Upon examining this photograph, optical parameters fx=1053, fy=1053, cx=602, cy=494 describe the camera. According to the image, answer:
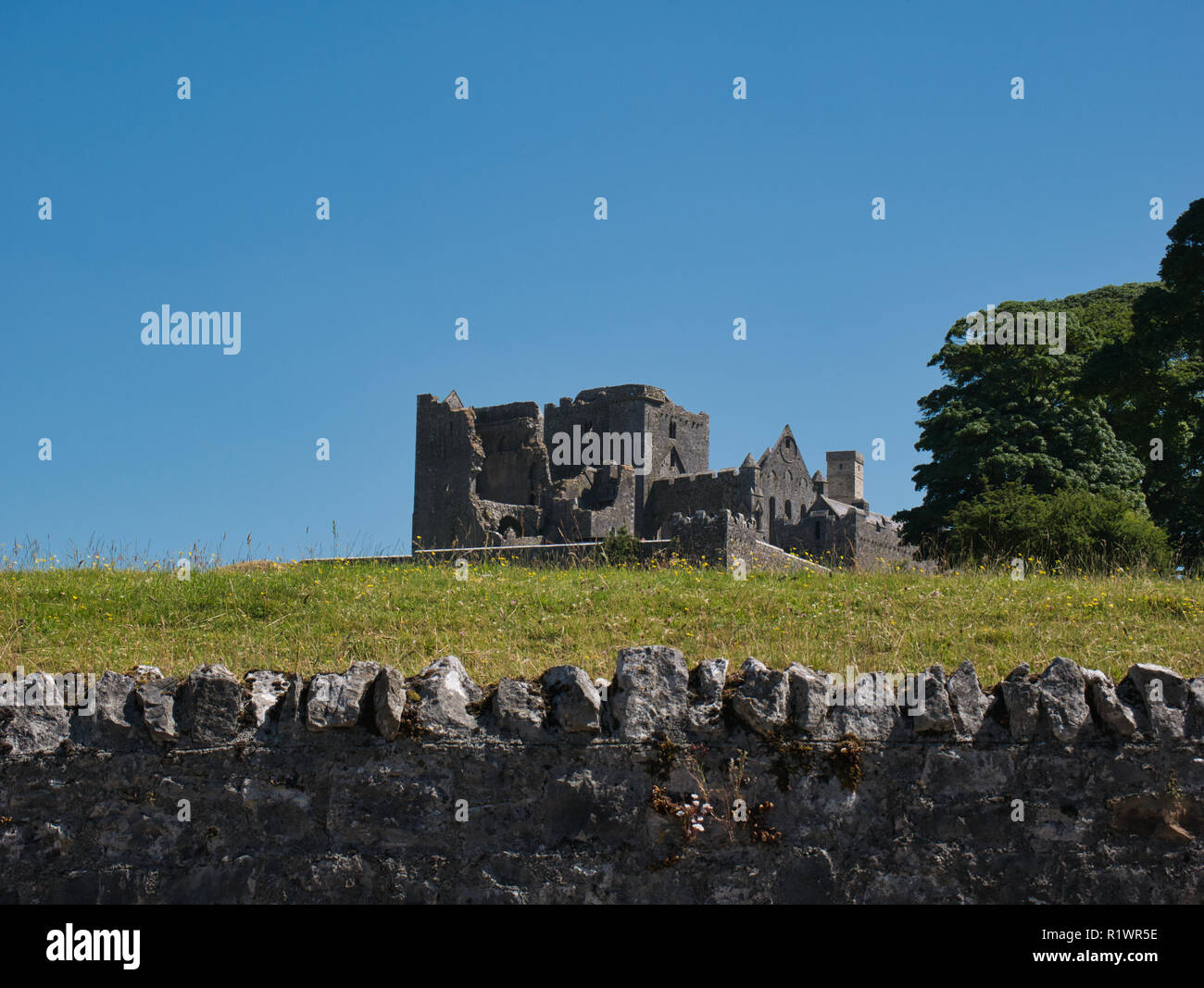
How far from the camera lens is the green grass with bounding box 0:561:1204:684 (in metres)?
9.45

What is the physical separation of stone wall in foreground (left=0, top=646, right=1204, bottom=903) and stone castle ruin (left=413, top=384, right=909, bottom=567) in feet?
123

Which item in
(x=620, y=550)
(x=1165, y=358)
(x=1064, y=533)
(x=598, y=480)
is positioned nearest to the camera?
(x=1064, y=533)

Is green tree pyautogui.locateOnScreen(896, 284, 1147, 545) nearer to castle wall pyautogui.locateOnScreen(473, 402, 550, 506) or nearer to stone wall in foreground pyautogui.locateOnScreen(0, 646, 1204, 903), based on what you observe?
castle wall pyautogui.locateOnScreen(473, 402, 550, 506)

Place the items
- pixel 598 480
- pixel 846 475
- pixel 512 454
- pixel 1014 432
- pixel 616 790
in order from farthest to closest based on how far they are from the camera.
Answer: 1. pixel 846 475
2. pixel 512 454
3. pixel 598 480
4. pixel 1014 432
5. pixel 616 790

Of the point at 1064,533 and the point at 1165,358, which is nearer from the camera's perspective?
the point at 1064,533

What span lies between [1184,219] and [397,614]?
22.6 meters

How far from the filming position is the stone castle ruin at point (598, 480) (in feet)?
159

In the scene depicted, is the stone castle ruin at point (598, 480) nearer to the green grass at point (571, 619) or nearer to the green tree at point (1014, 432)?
the green tree at point (1014, 432)

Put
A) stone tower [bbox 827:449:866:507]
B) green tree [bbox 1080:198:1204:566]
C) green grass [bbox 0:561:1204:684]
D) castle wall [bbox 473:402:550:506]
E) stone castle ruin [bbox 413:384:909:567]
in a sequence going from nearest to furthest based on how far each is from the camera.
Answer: green grass [bbox 0:561:1204:684]
green tree [bbox 1080:198:1204:566]
stone castle ruin [bbox 413:384:909:567]
castle wall [bbox 473:402:550:506]
stone tower [bbox 827:449:866:507]

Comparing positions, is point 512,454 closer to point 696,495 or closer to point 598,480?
point 598,480

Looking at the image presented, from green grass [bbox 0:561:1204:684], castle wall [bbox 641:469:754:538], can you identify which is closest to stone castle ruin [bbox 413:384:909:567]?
castle wall [bbox 641:469:754:538]

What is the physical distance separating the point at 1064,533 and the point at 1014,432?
14.2m

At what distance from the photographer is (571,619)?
451 inches

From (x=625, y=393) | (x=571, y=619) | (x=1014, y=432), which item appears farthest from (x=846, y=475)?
(x=571, y=619)
